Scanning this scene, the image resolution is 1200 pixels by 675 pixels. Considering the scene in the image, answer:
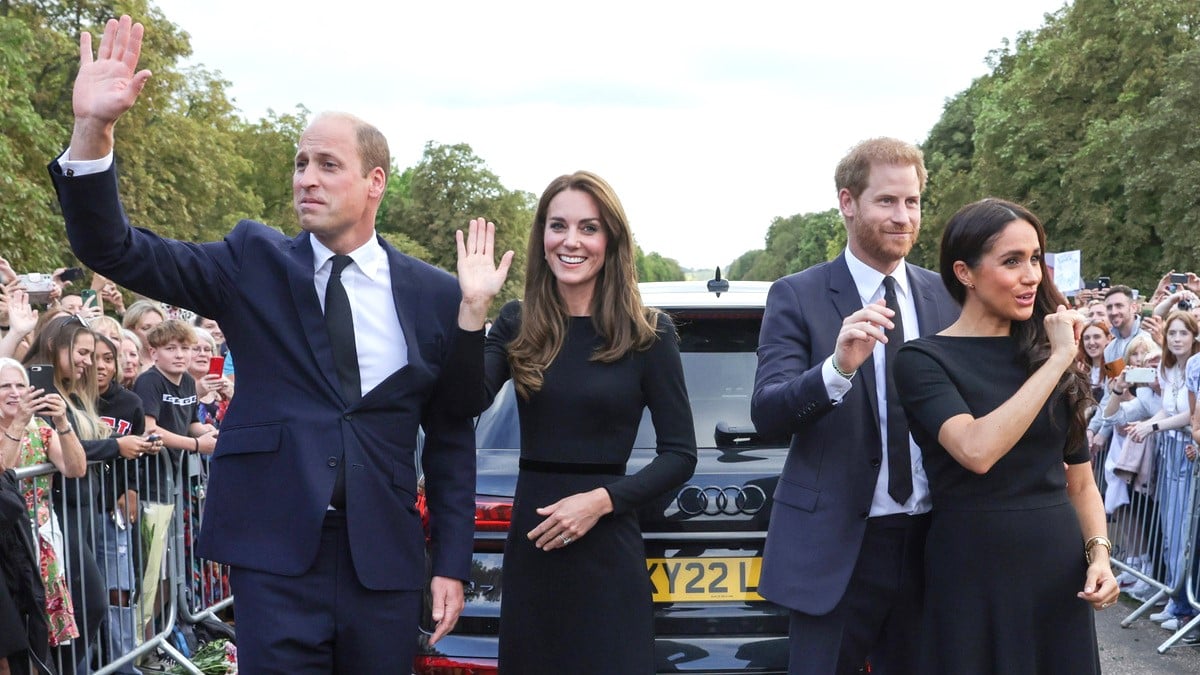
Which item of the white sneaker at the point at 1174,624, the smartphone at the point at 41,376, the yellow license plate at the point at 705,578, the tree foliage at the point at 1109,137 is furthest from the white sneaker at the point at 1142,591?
the tree foliage at the point at 1109,137

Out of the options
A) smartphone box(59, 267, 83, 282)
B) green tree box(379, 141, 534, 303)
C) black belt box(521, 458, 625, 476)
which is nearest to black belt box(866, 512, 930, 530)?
black belt box(521, 458, 625, 476)

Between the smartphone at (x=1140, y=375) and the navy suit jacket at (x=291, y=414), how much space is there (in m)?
8.47

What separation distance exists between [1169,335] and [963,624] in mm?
7754

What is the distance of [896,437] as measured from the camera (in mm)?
4098

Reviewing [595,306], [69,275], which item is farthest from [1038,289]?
[69,275]

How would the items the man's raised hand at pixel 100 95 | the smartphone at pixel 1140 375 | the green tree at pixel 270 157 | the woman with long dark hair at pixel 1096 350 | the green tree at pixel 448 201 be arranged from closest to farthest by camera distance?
1. the man's raised hand at pixel 100 95
2. the smartphone at pixel 1140 375
3. the woman with long dark hair at pixel 1096 350
4. the green tree at pixel 270 157
5. the green tree at pixel 448 201

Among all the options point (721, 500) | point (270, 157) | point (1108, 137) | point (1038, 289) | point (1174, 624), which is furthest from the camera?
point (270, 157)

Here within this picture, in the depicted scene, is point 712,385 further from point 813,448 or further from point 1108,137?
point 1108,137

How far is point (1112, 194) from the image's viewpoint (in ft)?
140

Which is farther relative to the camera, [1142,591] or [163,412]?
[1142,591]

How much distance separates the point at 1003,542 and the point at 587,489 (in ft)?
3.89

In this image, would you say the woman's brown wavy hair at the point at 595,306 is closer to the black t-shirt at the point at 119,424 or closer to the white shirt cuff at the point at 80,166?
the white shirt cuff at the point at 80,166

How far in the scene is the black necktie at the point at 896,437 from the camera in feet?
13.3

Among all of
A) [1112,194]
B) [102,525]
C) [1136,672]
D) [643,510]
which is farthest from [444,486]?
[1112,194]
